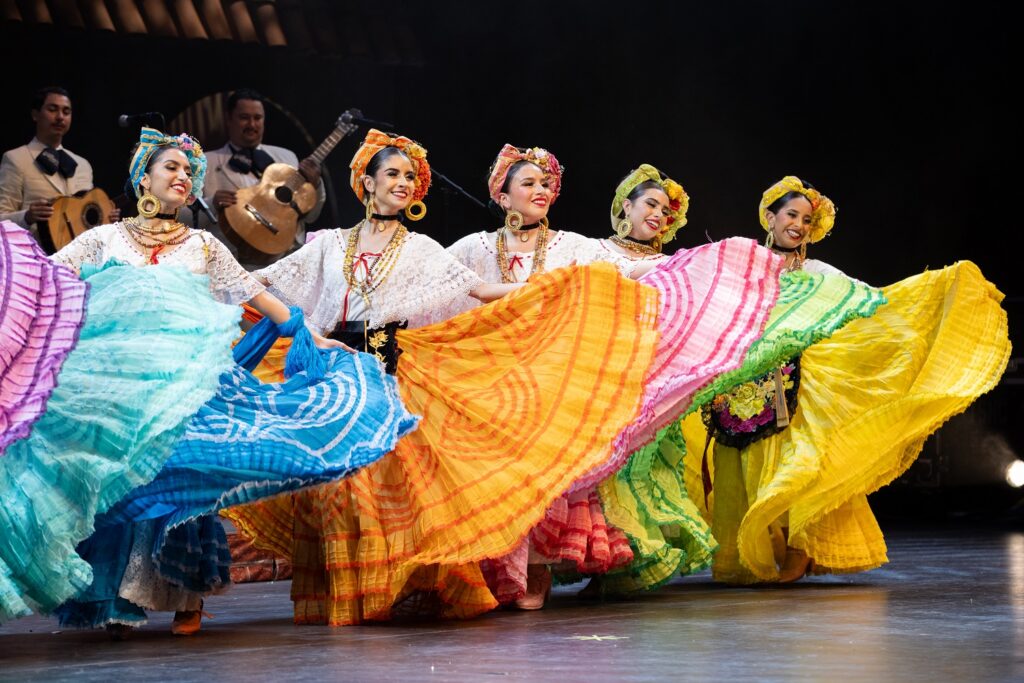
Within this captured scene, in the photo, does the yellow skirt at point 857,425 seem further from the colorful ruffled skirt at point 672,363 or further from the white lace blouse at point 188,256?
the white lace blouse at point 188,256

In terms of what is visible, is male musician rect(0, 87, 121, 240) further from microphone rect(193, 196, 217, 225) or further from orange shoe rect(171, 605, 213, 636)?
orange shoe rect(171, 605, 213, 636)

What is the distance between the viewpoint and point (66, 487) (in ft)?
12.0

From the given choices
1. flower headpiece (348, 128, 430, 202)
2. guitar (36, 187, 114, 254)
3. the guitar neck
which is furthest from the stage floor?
the guitar neck

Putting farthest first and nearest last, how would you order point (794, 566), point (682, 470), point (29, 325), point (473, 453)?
point (794, 566), point (682, 470), point (473, 453), point (29, 325)

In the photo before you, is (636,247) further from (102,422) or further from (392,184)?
(102,422)

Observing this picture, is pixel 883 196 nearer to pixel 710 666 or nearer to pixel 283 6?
pixel 283 6

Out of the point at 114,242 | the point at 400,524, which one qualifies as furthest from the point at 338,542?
the point at 114,242

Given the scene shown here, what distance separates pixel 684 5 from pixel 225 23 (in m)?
2.34

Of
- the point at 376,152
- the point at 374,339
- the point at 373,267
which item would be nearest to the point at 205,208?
the point at 376,152

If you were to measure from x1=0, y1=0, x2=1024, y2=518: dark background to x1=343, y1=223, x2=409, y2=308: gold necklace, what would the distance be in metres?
2.80

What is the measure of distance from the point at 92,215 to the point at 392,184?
215cm

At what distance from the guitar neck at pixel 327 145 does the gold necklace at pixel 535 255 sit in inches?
94.5

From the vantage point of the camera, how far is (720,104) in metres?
8.49

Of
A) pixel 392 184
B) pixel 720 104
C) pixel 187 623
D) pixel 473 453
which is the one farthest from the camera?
pixel 720 104
